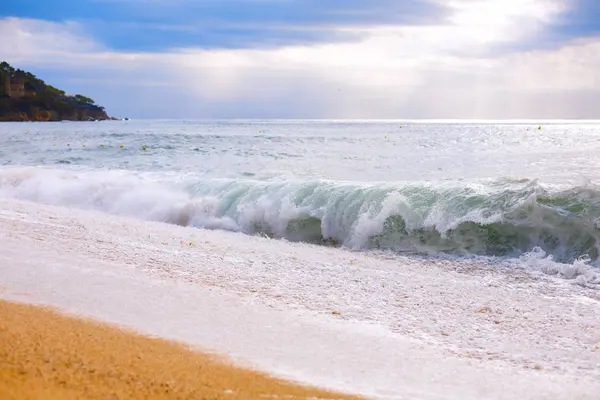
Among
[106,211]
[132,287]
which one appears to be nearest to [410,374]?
[132,287]

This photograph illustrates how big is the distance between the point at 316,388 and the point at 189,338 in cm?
94

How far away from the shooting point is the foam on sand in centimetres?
321

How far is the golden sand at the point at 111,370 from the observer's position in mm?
2541

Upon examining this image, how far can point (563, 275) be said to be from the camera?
6.64 meters

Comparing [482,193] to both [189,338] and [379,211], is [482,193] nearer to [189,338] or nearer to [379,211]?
[379,211]

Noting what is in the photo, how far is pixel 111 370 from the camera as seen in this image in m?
2.75

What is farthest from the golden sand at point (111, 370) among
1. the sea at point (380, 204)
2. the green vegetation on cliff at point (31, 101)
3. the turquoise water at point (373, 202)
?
the green vegetation on cliff at point (31, 101)

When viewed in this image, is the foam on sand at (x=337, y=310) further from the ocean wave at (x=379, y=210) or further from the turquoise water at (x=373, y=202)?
the turquoise water at (x=373, y=202)

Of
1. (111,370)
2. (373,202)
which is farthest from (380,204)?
(111,370)

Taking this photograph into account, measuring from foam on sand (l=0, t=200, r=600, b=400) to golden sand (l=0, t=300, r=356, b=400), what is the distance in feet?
0.67

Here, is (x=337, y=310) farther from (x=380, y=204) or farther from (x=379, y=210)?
(x=380, y=204)

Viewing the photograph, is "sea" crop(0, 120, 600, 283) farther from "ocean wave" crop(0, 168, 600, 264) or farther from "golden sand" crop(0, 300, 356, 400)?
"golden sand" crop(0, 300, 356, 400)

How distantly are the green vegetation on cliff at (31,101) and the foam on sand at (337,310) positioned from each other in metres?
99.6

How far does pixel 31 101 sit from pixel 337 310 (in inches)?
4226
